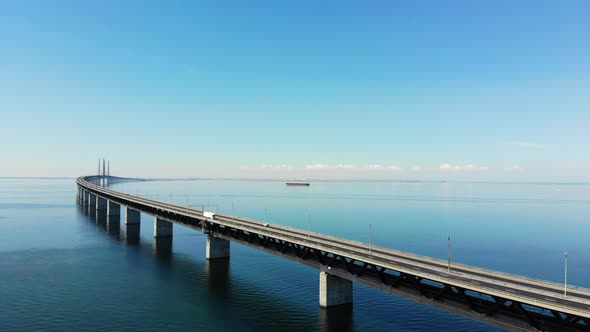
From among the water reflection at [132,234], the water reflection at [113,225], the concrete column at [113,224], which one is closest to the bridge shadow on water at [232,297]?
the water reflection at [132,234]

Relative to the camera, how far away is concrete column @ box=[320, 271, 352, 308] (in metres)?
53.2

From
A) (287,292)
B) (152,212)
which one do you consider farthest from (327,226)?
(287,292)

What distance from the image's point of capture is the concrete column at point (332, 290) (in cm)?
5316

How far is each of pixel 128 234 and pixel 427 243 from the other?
310 ft

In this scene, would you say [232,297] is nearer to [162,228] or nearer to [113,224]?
[162,228]

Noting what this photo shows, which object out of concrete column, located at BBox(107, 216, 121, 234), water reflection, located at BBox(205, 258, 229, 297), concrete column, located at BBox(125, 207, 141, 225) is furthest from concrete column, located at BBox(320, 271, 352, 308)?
concrete column, located at BBox(125, 207, 141, 225)

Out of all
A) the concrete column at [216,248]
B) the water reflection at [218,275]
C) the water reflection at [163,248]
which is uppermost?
the concrete column at [216,248]

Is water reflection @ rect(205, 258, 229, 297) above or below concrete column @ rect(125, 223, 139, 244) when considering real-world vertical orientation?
above

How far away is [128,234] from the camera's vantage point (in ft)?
397

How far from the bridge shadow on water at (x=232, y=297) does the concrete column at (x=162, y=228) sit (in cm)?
838

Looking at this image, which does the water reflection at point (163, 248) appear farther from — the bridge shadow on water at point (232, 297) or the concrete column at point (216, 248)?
the concrete column at point (216, 248)

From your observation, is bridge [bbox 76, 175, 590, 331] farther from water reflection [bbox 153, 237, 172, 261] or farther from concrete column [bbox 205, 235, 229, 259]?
water reflection [bbox 153, 237, 172, 261]

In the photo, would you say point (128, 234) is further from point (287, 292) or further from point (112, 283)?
point (287, 292)

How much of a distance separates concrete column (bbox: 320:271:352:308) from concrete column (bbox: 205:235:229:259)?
37.4 metres
